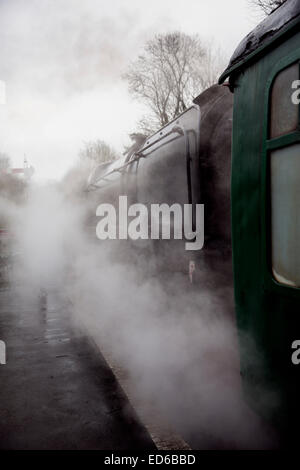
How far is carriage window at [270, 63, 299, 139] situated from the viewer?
2.25 m

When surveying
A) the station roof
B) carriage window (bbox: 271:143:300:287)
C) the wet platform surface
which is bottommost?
the wet platform surface

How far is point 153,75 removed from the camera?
27.5m

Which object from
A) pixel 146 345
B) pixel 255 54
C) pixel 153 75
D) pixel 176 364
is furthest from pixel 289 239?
pixel 153 75

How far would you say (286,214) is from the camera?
2.31 metres

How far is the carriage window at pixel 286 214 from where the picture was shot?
2.22 meters

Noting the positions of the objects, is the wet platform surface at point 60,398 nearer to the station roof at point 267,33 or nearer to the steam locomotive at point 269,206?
the steam locomotive at point 269,206

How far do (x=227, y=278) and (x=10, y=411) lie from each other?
2.45 meters

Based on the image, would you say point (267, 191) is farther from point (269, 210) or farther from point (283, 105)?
point (283, 105)

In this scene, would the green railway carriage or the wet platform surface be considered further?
the wet platform surface

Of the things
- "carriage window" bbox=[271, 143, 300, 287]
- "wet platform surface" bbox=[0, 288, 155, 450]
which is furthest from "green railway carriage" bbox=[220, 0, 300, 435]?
"wet platform surface" bbox=[0, 288, 155, 450]

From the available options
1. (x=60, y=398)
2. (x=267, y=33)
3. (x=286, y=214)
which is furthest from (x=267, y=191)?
(x=60, y=398)

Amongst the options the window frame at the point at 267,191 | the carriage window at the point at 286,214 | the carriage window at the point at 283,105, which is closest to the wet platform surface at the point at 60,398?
the window frame at the point at 267,191

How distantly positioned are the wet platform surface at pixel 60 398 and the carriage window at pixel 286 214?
1.79 meters

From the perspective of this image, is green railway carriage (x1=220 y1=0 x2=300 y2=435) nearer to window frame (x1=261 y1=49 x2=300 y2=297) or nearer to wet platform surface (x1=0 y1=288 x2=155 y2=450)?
window frame (x1=261 y1=49 x2=300 y2=297)
